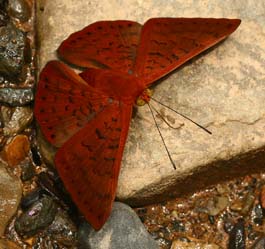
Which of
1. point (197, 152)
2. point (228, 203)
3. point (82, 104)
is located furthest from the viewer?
point (228, 203)

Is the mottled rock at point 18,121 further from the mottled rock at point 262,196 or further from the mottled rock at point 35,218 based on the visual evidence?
the mottled rock at point 262,196

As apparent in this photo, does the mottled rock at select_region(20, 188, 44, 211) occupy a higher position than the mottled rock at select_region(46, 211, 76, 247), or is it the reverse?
the mottled rock at select_region(20, 188, 44, 211)

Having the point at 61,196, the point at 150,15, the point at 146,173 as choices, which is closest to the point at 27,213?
the point at 61,196

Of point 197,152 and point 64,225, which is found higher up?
point 197,152

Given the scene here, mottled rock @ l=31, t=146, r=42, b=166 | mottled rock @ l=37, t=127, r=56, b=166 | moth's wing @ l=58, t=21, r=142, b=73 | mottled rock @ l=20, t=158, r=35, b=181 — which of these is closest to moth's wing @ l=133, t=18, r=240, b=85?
moth's wing @ l=58, t=21, r=142, b=73

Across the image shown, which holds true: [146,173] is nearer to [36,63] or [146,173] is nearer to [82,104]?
[82,104]

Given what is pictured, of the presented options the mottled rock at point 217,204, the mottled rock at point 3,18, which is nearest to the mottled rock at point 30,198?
the mottled rock at point 217,204

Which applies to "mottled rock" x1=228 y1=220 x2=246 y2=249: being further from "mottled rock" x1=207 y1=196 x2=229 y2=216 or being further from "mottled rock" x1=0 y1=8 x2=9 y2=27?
"mottled rock" x1=0 y1=8 x2=9 y2=27

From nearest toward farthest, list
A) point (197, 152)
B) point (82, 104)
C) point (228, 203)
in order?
point (82, 104) → point (197, 152) → point (228, 203)
